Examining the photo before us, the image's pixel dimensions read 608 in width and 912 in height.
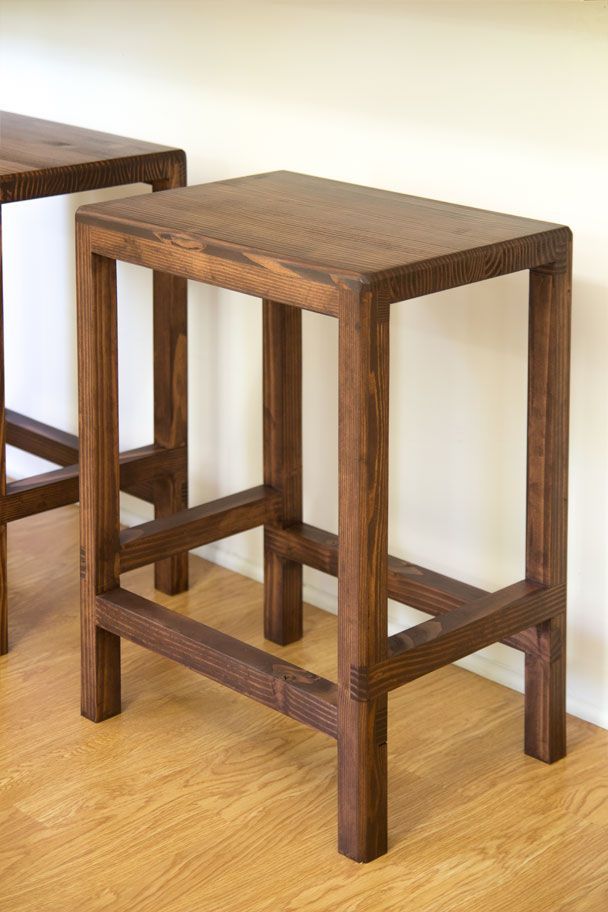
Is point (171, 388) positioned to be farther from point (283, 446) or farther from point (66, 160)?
point (66, 160)

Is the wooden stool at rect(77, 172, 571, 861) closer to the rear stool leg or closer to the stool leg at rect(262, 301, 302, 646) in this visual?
the stool leg at rect(262, 301, 302, 646)

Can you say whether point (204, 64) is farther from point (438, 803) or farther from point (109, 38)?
point (438, 803)

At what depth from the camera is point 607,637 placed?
68.5 inches

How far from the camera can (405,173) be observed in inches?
72.4

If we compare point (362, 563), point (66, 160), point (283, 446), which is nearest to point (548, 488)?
point (362, 563)

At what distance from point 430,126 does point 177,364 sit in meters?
0.50

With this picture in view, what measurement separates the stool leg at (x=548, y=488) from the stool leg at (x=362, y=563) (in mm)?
253

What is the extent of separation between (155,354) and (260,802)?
2.34ft

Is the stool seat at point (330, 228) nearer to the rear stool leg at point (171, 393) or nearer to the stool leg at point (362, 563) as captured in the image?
the stool leg at point (362, 563)

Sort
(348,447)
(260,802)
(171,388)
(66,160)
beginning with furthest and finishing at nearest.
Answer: (171,388)
(66,160)
(260,802)
(348,447)

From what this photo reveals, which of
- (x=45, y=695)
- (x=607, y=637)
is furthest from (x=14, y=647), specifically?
(x=607, y=637)

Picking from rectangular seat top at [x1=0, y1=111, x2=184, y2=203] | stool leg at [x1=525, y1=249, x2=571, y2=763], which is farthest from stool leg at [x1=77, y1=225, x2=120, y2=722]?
stool leg at [x1=525, y1=249, x2=571, y2=763]

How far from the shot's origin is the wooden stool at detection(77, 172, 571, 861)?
137cm

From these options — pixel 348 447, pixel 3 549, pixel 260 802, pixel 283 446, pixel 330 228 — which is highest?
pixel 330 228
